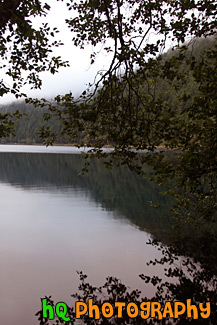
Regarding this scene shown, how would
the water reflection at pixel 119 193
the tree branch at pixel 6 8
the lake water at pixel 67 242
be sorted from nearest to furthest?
the tree branch at pixel 6 8 → the lake water at pixel 67 242 → the water reflection at pixel 119 193

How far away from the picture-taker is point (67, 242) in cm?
1720

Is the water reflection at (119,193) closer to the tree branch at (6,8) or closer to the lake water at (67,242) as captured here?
the lake water at (67,242)

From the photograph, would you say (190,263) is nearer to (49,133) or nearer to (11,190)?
(49,133)

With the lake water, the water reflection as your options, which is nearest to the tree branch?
the lake water

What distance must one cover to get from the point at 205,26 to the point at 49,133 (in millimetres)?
4740

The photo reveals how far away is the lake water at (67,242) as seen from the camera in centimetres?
1087

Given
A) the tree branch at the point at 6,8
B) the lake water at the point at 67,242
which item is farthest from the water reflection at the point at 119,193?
the tree branch at the point at 6,8

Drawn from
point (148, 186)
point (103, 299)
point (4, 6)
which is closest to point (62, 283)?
point (103, 299)

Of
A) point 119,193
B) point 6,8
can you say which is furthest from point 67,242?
point 119,193

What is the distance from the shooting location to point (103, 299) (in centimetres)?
945

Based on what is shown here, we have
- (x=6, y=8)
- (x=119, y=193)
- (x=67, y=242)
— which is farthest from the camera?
(x=119, y=193)

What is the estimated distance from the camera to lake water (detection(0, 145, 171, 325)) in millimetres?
10867

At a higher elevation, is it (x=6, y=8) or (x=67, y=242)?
(x=6, y=8)

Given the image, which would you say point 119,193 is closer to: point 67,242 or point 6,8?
point 67,242
